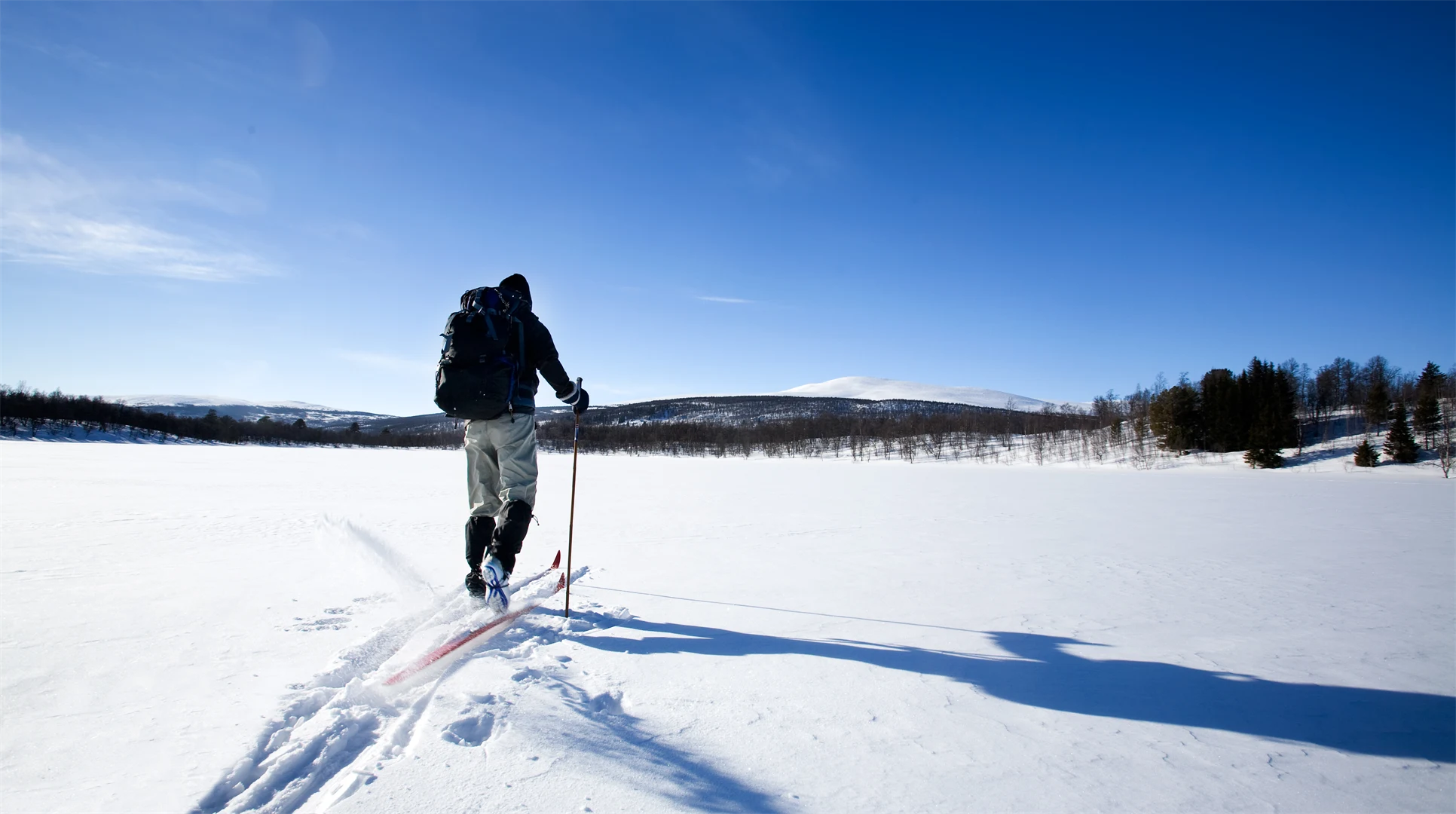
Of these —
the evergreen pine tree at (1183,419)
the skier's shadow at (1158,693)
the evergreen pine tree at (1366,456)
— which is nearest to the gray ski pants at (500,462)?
the skier's shadow at (1158,693)

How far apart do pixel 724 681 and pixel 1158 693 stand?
1626 mm

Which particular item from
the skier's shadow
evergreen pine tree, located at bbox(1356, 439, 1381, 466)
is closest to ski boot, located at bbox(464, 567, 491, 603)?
the skier's shadow

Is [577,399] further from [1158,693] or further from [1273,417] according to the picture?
[1273,417]

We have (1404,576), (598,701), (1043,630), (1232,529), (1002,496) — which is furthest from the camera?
(1002,496)

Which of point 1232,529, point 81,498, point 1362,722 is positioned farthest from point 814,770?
point 81,498

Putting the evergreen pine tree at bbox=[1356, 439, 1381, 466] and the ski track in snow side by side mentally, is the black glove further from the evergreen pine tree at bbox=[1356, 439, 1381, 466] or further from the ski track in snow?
the evergreen pine tree at bbox=[1356, 439, 1381, 466]

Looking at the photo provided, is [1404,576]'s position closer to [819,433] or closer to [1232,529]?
[1232,529]

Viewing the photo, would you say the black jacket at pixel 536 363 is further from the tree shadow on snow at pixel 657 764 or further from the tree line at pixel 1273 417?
the tree line at pixel 1273 417

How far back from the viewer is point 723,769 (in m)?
1.61

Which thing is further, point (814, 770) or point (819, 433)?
point (819, 433)

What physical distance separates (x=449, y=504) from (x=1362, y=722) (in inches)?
375

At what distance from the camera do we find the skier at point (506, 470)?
123 inches

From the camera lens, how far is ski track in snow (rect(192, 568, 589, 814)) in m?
1.43

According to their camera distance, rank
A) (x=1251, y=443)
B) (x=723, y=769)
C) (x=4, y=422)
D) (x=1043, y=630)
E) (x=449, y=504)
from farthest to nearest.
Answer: (x=4, y=422) < (x=1251, y=443) < (x=449, y=504) < (x=1043, y=630) < (x=723, y=769)
